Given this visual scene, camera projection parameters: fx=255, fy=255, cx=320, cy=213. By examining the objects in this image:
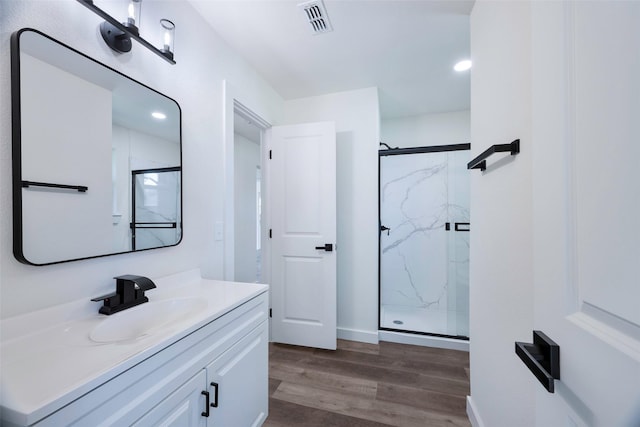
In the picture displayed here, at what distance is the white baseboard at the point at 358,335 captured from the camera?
2.51 metres

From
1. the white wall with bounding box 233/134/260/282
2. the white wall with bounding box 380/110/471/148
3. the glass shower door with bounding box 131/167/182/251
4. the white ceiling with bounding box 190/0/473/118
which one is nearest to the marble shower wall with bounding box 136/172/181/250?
the glass shower door with bounding box 131/167/182/251

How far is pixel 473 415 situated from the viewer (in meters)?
1.49

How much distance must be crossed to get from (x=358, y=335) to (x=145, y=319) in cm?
199

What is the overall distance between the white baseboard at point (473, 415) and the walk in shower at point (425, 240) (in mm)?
964

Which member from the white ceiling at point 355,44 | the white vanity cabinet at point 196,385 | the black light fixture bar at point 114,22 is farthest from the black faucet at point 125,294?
the white ceiling at point 355,44

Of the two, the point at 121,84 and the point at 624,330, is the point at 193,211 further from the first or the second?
the point at 624,330

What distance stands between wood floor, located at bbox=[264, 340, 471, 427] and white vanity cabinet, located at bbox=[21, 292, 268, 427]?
37 cm

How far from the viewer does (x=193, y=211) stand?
5.09 ft

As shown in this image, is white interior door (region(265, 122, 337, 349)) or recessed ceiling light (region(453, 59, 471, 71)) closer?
recessed ceiling light (region(453, 59, 471, 71))

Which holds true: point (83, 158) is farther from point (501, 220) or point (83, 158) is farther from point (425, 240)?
point (425, 240)

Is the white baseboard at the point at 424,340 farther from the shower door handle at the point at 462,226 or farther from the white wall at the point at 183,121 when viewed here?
the white wall at the point at 183,121

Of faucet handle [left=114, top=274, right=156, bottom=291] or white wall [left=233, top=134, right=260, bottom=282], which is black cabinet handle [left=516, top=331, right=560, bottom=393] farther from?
white wall [left=233, top=134, right=260, bottom=282]

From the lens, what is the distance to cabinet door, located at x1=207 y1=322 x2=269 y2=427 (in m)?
1.03

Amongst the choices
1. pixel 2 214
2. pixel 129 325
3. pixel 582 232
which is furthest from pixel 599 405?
pixel 2 214
